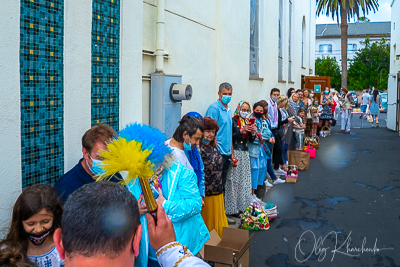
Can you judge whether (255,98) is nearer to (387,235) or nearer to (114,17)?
(387,235)

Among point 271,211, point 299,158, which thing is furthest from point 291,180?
point 271,211

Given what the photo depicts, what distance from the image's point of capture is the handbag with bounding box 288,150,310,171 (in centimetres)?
1050

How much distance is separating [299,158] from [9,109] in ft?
28.0

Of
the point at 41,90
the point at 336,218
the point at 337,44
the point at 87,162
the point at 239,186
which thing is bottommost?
the point at 336,218

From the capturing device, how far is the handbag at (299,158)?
10504 millimetres

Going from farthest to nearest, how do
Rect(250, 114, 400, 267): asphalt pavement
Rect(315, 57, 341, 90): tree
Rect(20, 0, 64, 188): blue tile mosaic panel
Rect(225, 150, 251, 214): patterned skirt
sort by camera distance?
Rect(315, 57, 341, 90): tree
Rect(225, 150, 251, 214): patterned skirt
Rect(250, 114, 400, 267): asphalt pavement
Rect(20, 0, 64, 188): blue tile mosaic panel

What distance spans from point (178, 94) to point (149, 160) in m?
3.45

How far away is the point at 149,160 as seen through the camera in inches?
95.6

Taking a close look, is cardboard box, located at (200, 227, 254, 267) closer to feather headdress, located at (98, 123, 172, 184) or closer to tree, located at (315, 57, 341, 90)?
feather headdress, located at (98, 123, 172, 184)

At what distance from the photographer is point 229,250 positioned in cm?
419

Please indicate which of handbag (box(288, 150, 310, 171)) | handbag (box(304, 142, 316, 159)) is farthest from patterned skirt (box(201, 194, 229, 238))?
handbag (box(304, 142, 316, 159))

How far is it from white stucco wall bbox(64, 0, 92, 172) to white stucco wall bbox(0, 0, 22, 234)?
0.54 metres

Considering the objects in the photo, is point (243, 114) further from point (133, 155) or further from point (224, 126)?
point (133, 155)

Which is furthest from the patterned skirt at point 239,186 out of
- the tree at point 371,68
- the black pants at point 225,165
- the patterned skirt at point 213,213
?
the tree at point 371,68
